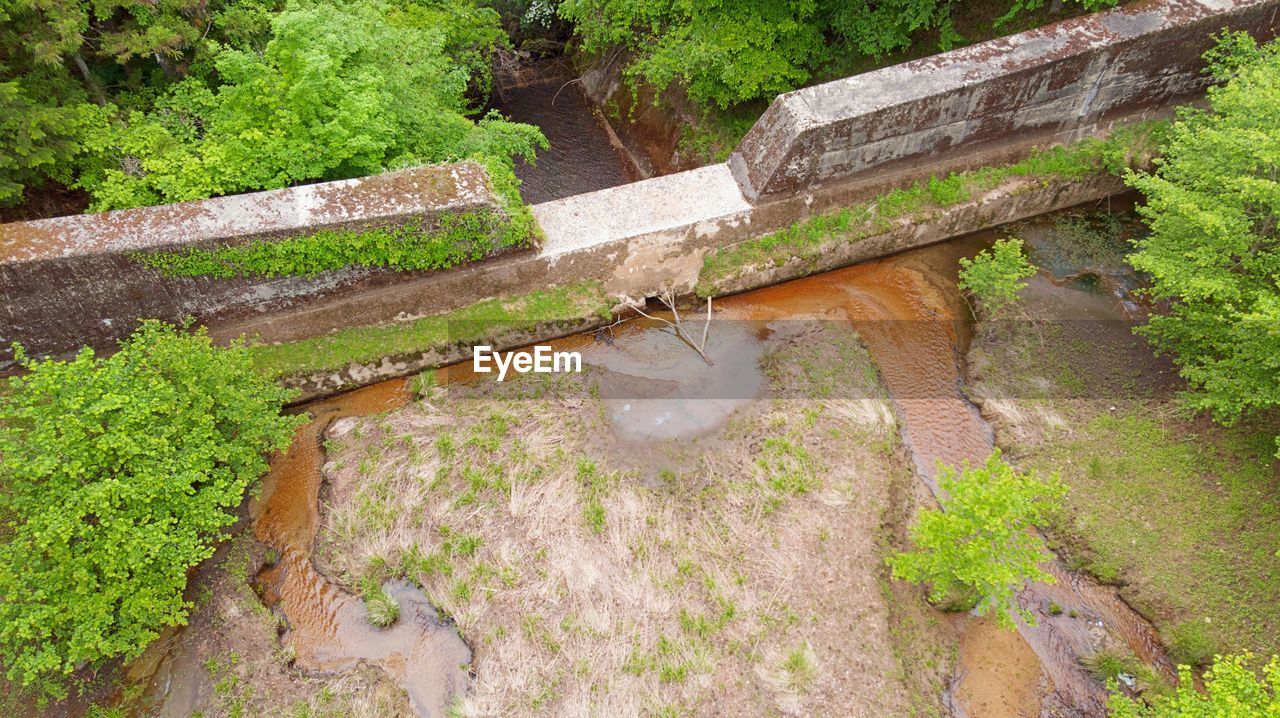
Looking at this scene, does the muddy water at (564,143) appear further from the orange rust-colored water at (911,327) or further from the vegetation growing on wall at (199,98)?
the orange rust-colored water at (911,327)

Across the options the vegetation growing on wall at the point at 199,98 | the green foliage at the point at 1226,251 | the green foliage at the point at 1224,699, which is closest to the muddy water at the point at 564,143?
the vegetation growing on wall at the point at 199,98

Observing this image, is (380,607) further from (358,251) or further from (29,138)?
(29,138)

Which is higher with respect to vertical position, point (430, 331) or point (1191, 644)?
point (430, 331)

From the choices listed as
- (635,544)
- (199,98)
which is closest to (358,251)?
(199,98)

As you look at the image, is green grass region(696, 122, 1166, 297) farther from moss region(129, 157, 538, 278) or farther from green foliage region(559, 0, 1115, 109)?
moss region(129, 157, 538, 278)

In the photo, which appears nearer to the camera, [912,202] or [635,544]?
[635,544]

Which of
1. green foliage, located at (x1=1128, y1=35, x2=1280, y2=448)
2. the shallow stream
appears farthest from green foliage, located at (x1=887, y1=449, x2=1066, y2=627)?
green foliage, located at (x1=1128, y1=35, x2=1280, y2=448)

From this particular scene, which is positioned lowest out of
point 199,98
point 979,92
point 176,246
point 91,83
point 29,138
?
point 979,92

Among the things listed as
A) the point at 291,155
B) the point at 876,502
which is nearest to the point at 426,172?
the point at 291,155
